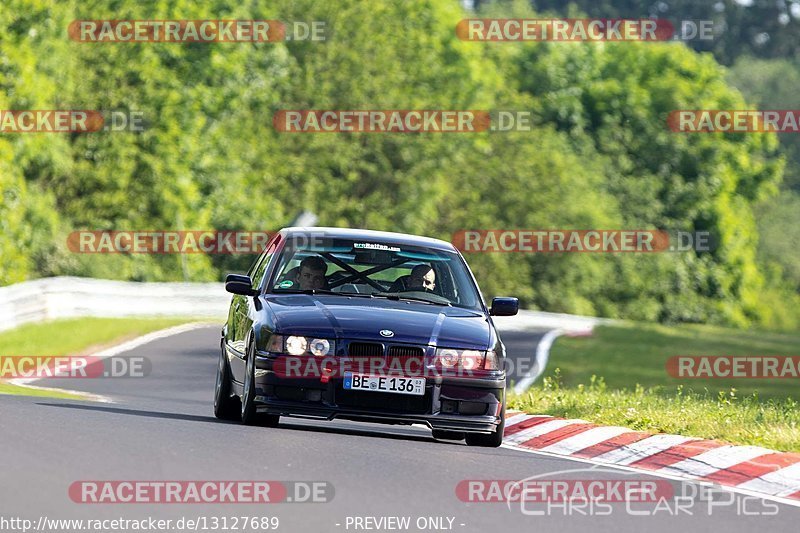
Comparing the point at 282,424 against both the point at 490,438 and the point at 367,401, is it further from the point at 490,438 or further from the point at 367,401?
the point at 490,438

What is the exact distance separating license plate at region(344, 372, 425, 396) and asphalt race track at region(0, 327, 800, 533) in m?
0.39

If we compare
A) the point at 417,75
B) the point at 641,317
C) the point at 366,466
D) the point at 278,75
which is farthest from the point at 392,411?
the point at 641,317

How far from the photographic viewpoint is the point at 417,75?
225 feet

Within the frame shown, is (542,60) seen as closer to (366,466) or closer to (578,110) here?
(578,110)

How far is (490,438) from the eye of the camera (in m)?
13.2

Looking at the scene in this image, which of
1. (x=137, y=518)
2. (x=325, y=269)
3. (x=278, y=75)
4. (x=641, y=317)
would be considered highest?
(x=278, y=75)

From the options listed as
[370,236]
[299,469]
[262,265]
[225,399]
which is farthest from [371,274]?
[299,469]

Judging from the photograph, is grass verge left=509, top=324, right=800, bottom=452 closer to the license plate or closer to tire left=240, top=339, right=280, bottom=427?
the license plate

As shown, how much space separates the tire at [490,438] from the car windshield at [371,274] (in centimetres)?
110

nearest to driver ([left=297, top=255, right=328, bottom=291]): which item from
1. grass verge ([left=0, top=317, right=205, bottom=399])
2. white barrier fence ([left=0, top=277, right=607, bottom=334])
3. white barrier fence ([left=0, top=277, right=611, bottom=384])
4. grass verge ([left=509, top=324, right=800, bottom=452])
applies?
grass verge ([left=509, top=324, right=800, bottom=452])

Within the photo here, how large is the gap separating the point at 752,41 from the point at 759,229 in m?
32.4

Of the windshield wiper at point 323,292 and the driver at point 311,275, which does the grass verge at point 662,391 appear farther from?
the driver at point 311,275

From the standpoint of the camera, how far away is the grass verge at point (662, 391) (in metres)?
14.3

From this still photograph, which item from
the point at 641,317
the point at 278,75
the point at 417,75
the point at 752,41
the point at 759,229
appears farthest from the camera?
the point at 752,41
